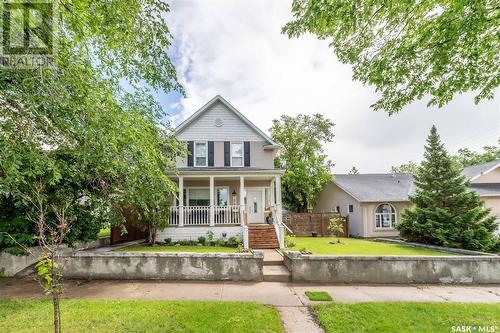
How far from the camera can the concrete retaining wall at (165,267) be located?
7340 millimetres

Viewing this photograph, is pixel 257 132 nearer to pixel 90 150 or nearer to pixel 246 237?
pixel 246 237

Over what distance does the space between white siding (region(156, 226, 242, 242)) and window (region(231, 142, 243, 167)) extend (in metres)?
4.30

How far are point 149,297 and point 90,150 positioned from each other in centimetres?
366

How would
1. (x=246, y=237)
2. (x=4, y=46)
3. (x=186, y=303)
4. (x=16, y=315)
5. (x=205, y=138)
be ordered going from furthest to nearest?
(x=205, y=138), (x=246, y=237), (x=186, y=303), (x=16, y=315), (x=4, y=46)

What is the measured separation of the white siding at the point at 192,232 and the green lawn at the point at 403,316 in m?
8.27

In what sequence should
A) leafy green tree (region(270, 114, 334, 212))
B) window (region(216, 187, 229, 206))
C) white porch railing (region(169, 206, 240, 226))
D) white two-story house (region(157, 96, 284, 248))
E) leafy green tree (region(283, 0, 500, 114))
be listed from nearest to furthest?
leafy green tree (region(283, 0, 500, 114))
white porch railing (region(169, 206, 240, 226))
white two-story house (region(157, 96, 284, 248))
window (region(216, 187, 229, 206))
leafy green tree (region(270, 114, 334, 212))

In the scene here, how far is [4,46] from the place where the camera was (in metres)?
4.39

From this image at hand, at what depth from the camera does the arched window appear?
18.6 m

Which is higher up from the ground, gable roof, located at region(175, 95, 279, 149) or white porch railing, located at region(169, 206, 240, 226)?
gable roof, located at region(175, 95, 279, 149)

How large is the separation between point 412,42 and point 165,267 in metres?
8.04

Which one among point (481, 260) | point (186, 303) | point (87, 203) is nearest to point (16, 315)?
point (186, 303)

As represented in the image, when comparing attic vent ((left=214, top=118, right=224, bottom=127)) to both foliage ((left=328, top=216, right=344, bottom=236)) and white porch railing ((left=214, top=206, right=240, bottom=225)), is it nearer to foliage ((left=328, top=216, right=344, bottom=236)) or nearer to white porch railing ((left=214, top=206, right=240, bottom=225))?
white porch railing ((left=214, top=206, right=240, bottom=225))

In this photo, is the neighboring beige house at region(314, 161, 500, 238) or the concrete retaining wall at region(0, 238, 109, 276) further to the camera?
the neighboring beige house at region(314, 161, 500, 238)

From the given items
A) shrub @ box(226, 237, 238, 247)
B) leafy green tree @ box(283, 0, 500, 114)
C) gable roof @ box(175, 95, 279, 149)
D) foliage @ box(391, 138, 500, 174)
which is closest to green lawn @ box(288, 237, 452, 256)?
shrub @ box(226, 237, 238, 247)
